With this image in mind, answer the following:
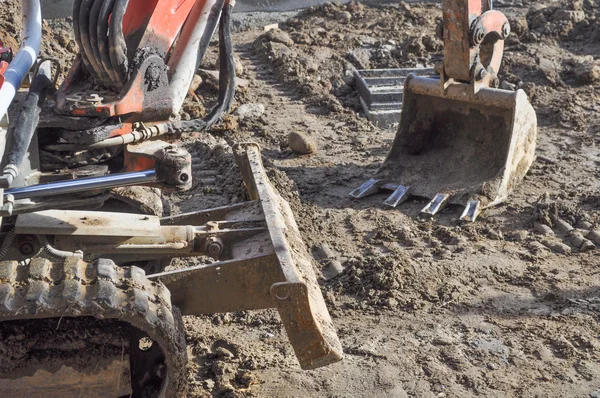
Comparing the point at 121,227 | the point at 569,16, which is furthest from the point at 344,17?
the point at 121,227

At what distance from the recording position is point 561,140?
675cm

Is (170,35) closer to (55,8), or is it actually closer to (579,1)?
(55,8)

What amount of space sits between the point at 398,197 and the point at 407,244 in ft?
2.34

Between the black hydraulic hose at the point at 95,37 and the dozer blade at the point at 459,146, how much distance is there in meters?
2.51

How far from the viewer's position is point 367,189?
5738mm

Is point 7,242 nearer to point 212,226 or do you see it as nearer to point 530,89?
point 212,226

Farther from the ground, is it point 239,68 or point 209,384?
point 239,68

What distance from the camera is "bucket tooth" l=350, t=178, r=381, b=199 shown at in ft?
18.7

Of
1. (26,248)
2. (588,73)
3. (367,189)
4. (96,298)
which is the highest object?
(96,298)

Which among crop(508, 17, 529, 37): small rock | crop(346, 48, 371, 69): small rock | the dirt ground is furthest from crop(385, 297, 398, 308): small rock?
crop(508, 17, 529, 37): small rock

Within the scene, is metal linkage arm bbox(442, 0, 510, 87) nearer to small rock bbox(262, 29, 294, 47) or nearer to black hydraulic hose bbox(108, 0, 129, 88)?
black hydraulic hose bbox(108, 0, 129, 88)

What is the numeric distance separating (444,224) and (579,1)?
18.4ft

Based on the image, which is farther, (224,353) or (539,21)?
(539,21)

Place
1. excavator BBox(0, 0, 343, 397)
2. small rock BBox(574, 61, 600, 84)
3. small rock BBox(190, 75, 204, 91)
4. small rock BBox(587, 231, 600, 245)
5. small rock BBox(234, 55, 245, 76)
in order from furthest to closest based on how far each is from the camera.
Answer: small rock BBox(234, 55, 245, 76) < small rock BBox(574, 61, 600, 84) < small rock BBox(190, 75, 204, 91) < small rock BBox(587, 231, 600, 245) < excavator BBox(0, 0, 343, 397)
